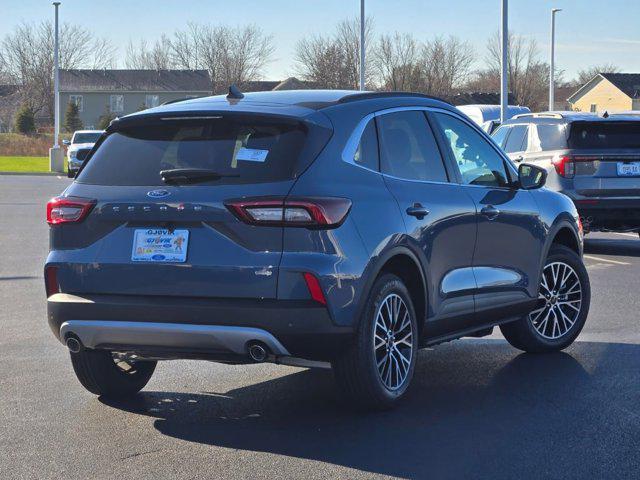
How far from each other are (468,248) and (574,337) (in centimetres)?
165

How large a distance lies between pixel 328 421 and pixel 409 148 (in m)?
1.66

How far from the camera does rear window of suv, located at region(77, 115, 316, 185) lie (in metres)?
5.88

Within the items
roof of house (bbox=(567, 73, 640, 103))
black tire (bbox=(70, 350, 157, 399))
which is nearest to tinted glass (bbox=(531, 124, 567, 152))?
black tire (bbox=(70, 350, 157, 399))

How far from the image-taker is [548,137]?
622 inches

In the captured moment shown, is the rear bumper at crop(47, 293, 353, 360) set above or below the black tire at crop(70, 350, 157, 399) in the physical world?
above

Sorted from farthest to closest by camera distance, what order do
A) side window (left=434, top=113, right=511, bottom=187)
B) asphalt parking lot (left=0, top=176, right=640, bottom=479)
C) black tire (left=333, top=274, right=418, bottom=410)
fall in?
side window (left=434, top=113, right=511, bottom=187) < black tire (left=333, top=274, right=418, bottom=410) < asphalt parking lot (left=0, top=176, right=640, bottom=479)

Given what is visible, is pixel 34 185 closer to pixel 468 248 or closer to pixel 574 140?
pixel 574 140

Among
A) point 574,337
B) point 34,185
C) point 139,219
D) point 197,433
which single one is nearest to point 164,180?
point 139,219

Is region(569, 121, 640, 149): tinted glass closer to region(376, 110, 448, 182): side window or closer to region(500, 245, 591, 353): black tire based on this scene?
region(500, 245, 591, 353): black tire

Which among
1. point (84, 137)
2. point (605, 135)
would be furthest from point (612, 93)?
point (605, 135)

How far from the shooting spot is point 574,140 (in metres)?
15.3

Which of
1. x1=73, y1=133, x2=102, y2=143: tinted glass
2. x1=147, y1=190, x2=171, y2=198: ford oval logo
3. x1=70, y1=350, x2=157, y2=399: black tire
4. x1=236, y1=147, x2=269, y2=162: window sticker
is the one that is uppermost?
x1=73, y1=133, x2=102, y2=143: tinted glass

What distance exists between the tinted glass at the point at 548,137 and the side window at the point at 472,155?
7.84 metres

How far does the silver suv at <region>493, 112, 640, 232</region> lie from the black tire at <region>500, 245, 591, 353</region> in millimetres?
6734
